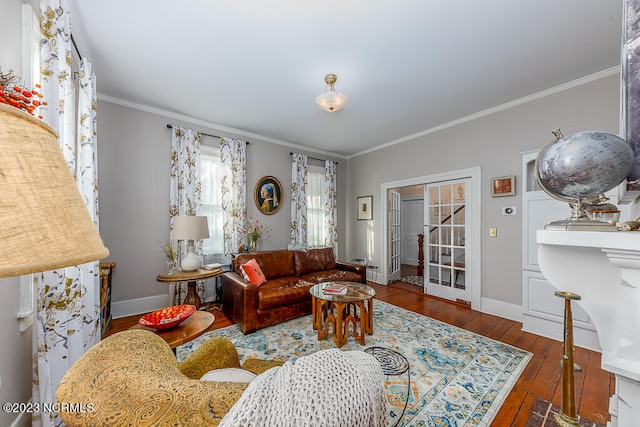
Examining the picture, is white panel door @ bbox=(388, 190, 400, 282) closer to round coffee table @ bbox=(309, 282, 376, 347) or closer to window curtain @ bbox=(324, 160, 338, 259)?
window curtain @ bbox=(324, 160, 338, 259)

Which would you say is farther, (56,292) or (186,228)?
(186,228)

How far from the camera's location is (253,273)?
10.0ft

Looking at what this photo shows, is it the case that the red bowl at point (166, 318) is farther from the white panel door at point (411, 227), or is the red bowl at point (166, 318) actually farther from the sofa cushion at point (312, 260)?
the white panel door at point (411, 227)

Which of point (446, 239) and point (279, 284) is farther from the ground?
point (446, 239)

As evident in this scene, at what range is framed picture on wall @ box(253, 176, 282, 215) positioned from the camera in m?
4.26

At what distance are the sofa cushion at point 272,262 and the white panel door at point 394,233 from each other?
216cm

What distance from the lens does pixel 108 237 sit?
9.97 feet

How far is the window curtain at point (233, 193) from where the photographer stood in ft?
12.6

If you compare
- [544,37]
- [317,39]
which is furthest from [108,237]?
[544,37]

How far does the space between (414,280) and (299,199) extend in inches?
118

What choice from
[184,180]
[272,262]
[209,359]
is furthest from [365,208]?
[209,359]

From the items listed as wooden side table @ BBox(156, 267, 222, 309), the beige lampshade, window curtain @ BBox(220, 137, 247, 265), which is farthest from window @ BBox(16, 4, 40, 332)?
window curtain @ BBox(220, 137, 247, 265)

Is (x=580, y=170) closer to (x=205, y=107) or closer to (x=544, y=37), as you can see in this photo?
(x=544, y=37)

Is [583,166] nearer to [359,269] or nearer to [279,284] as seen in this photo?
[279,284]
